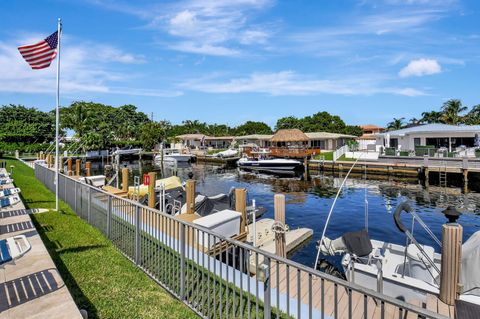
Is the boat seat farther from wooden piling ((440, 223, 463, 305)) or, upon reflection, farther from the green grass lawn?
the green grass lawn

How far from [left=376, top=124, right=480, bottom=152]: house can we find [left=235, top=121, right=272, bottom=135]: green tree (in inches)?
2031

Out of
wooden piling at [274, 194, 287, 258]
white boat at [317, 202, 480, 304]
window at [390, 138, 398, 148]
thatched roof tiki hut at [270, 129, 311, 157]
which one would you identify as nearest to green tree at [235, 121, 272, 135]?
thatched roof tiki hut at [270, 129, 311, 157]

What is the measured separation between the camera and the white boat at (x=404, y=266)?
21.0ft

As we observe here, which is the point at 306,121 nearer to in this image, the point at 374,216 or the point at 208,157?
the point at 208,157

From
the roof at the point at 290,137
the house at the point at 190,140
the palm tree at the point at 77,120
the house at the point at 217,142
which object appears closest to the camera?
the roof at the point at 290,137

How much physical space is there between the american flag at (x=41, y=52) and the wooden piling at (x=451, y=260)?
38.8 ft

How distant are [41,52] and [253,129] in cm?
8288

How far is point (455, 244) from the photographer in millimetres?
6250

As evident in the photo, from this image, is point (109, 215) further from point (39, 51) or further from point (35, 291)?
point (39, 51)

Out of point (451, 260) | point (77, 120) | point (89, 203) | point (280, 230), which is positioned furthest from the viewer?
point (77, 120)

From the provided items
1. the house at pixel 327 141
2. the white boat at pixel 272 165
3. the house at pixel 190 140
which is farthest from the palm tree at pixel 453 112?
the house at pixel 190 140

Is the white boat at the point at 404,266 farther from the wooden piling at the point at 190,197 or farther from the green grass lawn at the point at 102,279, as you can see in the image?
the wooden piling at the point at 190,197

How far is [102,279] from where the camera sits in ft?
18.0

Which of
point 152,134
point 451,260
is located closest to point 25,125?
point 152,134
